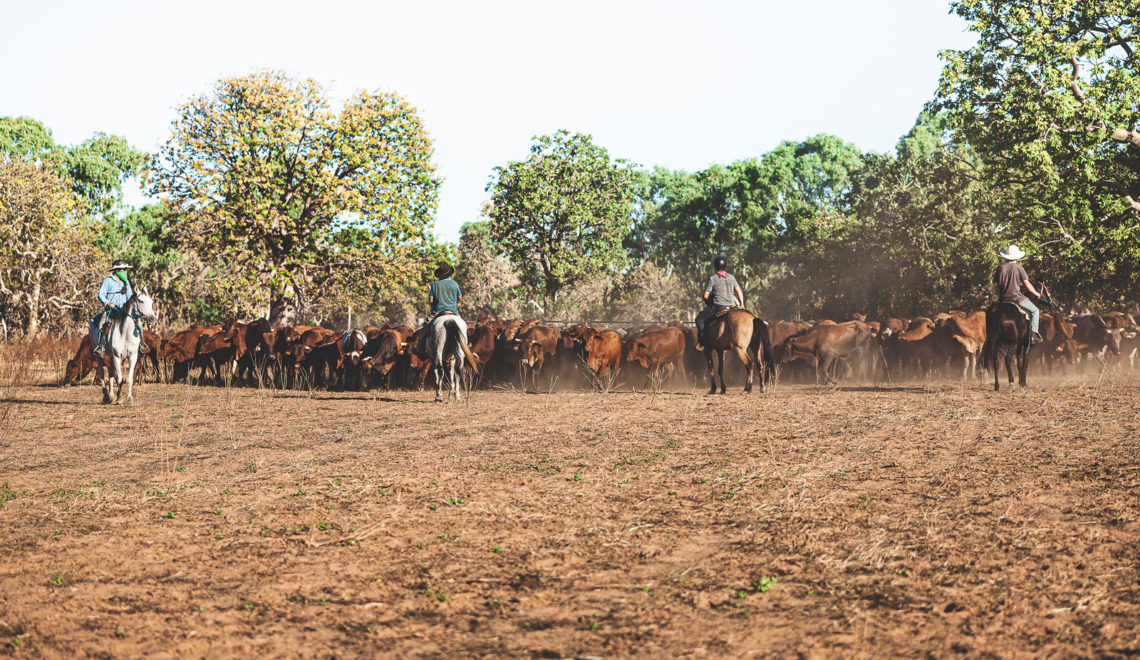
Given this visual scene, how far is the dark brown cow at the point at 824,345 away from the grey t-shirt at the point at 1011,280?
4.96 m

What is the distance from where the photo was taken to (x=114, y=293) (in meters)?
15.0

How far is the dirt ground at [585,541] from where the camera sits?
4.21m

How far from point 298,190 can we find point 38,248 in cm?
1518

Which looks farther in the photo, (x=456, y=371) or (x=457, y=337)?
(x=456, y=371)

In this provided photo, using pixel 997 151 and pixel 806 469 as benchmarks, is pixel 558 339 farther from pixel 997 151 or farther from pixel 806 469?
pixel 997 151

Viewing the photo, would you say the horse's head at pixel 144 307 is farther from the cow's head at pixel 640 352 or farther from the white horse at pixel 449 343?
the cow's head at pixel 640 352

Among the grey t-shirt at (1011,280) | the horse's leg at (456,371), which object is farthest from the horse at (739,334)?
the horse's leg at (456,371)

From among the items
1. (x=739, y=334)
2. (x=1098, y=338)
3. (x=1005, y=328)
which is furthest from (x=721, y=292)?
(x=1098, y=338)

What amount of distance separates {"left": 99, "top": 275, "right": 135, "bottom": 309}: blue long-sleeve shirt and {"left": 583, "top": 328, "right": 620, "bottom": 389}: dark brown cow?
8782 mm

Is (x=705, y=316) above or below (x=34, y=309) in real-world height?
below

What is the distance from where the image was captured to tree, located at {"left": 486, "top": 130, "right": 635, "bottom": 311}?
160 ft

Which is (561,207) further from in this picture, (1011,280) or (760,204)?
(1011,280)

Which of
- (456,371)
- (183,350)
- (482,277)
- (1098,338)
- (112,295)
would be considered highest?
(482,277)

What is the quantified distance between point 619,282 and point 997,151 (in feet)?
122
